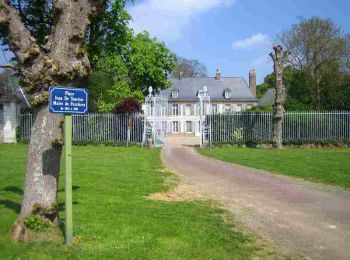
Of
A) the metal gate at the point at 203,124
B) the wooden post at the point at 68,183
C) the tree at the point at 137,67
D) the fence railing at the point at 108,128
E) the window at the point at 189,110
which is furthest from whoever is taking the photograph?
the window at the point at 189,110

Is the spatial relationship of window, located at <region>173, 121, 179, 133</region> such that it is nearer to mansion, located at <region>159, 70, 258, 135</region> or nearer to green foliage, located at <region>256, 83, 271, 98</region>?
mansion, located at <region>159, 70, 258, 135</region>

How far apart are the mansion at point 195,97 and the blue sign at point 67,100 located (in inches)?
2677

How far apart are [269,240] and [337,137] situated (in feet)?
91.3

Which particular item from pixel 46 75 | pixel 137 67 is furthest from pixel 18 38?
pixel 137 67

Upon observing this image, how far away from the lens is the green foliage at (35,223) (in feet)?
23.6

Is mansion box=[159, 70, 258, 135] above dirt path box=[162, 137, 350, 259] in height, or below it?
above

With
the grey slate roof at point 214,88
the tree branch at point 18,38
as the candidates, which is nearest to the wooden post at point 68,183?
the tree branch at point 18,38

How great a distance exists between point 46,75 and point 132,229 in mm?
2802

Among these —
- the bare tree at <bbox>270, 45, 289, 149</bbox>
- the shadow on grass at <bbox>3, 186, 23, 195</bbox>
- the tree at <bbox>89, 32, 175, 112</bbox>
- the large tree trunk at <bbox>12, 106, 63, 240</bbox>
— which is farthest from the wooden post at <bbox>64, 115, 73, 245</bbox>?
the tree at <bbox>89, 32, 175, 112</bbox>

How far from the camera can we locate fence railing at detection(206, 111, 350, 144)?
1326 inches

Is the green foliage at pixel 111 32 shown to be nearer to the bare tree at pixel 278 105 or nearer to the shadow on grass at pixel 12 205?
the bare tree at pixel 278 105

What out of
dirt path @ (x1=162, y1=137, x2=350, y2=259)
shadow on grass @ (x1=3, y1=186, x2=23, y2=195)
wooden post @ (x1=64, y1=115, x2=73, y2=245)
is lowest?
dirt path @ (x1=162, y1=137, x2=350, y2=259)

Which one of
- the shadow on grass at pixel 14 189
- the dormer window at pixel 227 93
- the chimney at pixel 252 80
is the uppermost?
the chimney at pixel 252 80

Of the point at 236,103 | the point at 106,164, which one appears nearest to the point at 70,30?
the point at 106,164
